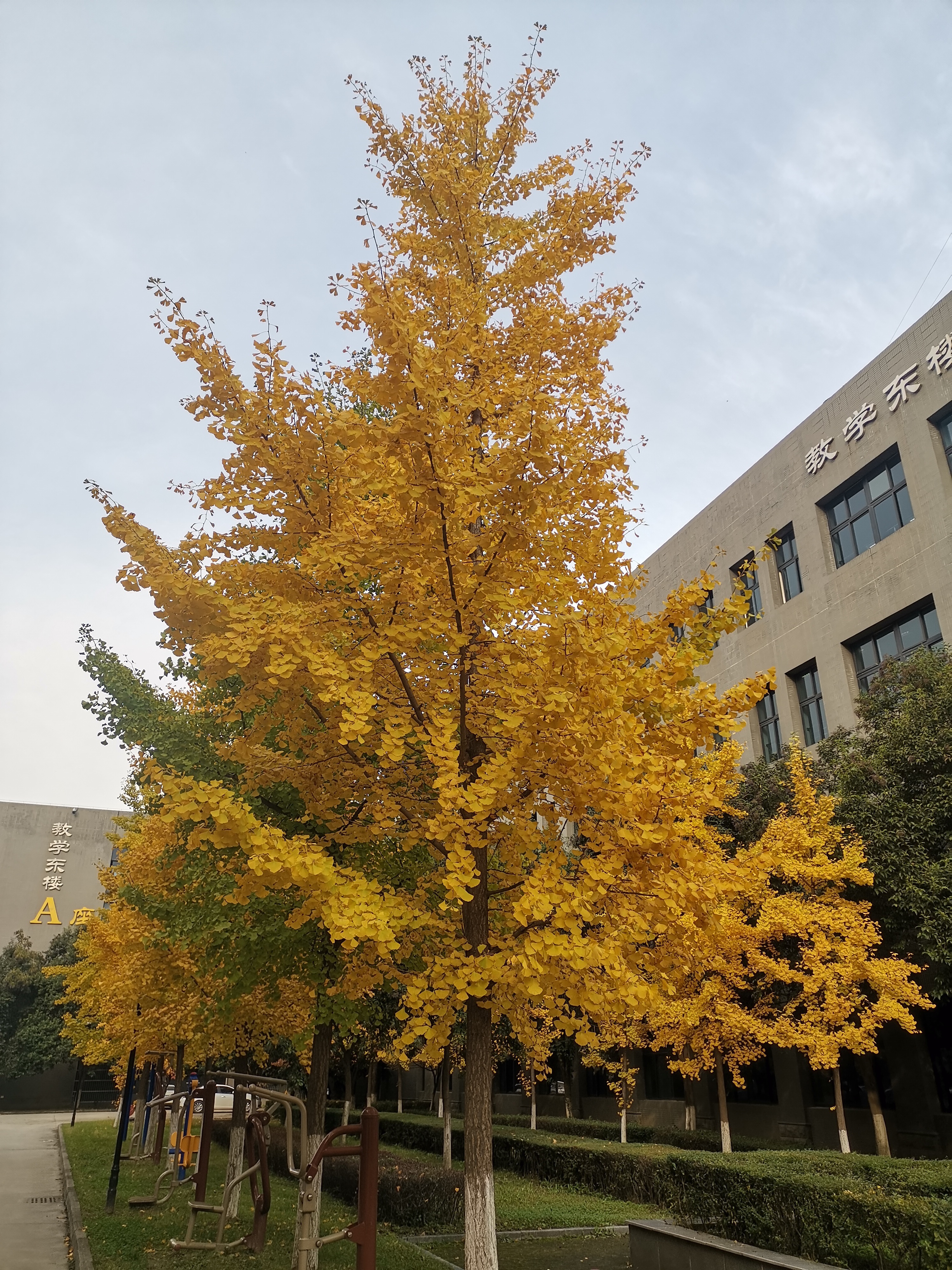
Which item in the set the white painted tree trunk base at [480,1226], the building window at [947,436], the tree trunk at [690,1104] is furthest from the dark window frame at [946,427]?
the white painted tree trunk base at [480,1226]

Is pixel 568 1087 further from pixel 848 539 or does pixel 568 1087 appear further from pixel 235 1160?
pixel 235 1160

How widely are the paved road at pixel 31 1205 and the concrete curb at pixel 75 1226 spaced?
9 cm

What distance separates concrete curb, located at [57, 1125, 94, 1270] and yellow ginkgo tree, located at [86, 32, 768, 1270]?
4.99m

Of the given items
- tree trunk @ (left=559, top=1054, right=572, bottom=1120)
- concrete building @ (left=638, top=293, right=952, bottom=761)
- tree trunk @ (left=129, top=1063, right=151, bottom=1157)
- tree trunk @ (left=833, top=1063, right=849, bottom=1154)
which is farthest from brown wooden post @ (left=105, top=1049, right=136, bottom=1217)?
tree trunk @ (left=559, top=1054, right=572, bottom=1120)

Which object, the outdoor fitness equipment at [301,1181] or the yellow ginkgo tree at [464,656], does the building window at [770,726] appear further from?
the yellow ginkgo tree at [464,656]

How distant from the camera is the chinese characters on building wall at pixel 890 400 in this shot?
1736 cm

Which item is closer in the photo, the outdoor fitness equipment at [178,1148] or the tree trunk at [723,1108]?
the outdoor fitness equipment at [178,1148]

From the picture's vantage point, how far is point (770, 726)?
23.2 m

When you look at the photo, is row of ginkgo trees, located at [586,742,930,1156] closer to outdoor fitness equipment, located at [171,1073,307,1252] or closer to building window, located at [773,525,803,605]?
outdoor fitness equipment, located at [171,1073,307,1252]

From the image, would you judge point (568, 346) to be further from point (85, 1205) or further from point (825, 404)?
point (825, 404)

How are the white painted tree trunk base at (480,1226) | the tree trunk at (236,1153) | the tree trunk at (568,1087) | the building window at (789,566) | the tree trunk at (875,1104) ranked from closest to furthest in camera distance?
the white painted tree trunk base at (480,1226)
the tree trunk at (236,1153)
the tree trunk at (875,1104)
the building window at (789,566)
the tree trunk at (568,1087)

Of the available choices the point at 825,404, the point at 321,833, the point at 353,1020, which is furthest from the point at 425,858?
the point at 825,404

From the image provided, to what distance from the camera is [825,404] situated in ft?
70.8

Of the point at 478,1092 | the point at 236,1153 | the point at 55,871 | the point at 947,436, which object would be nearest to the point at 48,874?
the point at 55,871
